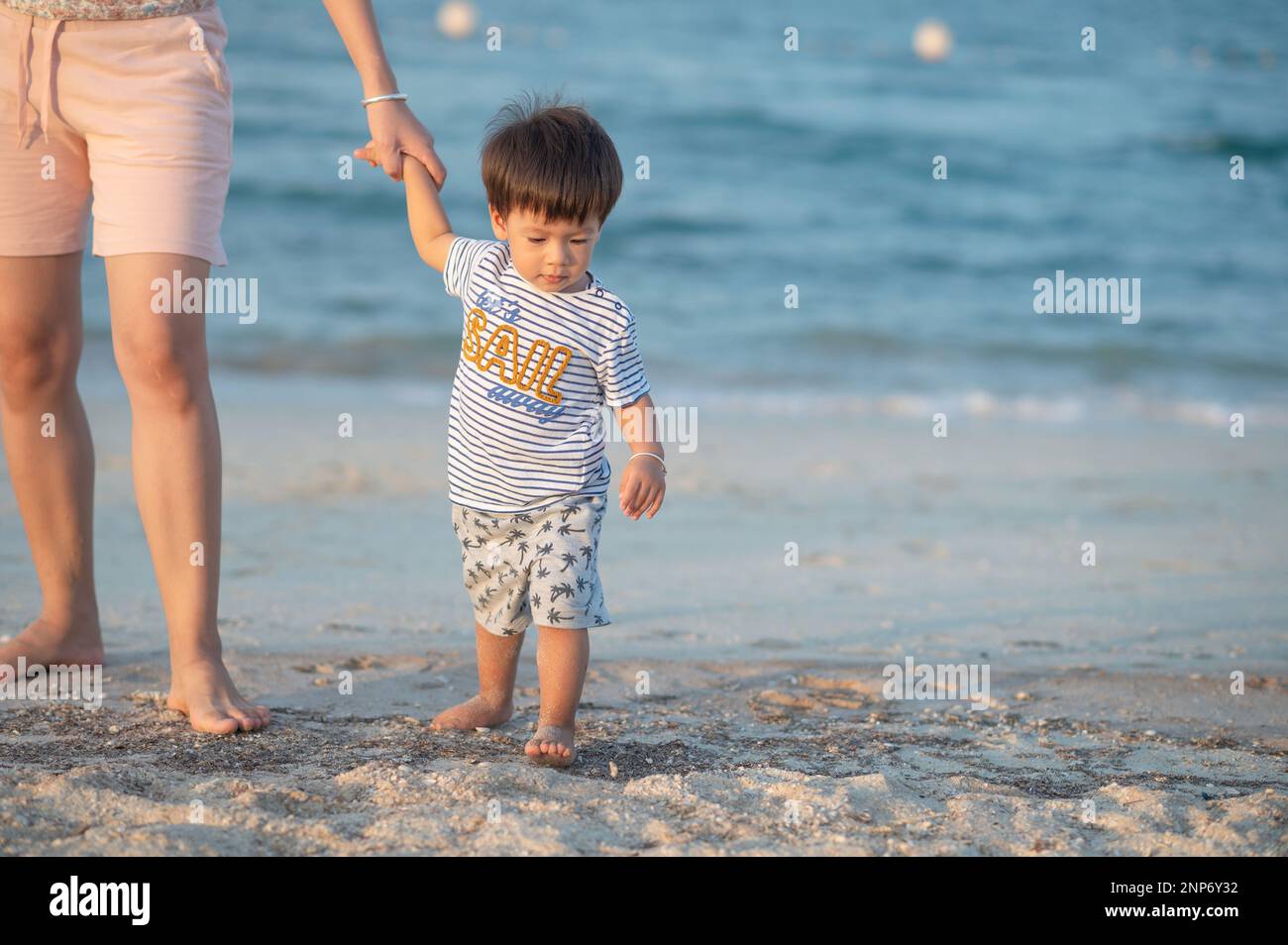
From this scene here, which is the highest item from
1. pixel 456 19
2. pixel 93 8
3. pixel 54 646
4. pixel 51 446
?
pixel 456 19

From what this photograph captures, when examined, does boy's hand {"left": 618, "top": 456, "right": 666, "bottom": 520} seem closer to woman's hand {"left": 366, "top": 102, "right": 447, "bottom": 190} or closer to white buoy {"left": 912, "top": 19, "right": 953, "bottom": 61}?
woman's hand {"left": 366, "top": 102, "right": 447, "bottom": 190}

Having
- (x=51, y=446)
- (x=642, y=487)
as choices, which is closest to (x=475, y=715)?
(x=642, y=487)

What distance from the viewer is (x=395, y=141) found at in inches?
109

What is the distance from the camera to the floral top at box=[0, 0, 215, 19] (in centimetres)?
261

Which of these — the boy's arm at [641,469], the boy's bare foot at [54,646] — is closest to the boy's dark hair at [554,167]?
the boy's arm at [641,469]

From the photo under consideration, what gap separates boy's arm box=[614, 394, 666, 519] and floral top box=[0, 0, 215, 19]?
1.23m

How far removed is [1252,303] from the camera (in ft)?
34.4

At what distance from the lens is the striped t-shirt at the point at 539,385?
2.59 m

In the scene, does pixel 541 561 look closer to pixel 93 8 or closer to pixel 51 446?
pixel 51 446

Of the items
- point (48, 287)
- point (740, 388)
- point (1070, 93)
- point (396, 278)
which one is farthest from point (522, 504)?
point (1070, 93)

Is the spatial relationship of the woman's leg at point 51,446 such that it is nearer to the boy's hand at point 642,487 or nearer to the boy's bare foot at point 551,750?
the boy's bare foot at point 551,750

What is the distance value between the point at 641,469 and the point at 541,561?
0.98 feet
